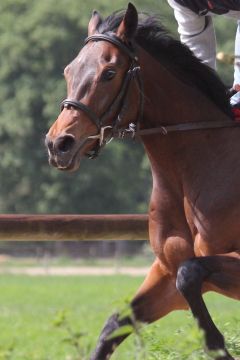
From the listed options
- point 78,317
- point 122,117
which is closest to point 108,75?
point 122,117

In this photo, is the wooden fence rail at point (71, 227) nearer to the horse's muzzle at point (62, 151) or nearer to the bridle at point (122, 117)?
the bridle at point (122, 117)

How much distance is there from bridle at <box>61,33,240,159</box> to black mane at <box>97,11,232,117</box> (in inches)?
8.5

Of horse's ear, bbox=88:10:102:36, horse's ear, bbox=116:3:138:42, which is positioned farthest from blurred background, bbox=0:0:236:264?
horse's ear, bbox=116:3:138:42

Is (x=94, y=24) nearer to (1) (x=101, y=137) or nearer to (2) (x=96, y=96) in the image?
(2) (x=96, y=96)

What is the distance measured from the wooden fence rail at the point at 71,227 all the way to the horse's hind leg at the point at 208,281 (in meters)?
2.22

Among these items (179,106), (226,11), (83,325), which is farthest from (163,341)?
(83,325)

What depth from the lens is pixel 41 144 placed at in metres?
57.5

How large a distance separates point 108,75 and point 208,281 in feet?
3.87

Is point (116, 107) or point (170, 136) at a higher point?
point (116, 107)

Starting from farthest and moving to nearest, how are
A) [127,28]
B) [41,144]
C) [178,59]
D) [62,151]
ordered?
[41,144] < [178,59] < [127,28] < [62,151]

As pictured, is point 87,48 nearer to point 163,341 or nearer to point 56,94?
point 163,341

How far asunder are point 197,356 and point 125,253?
48127 millimetres

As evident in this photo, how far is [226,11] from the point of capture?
6621mm

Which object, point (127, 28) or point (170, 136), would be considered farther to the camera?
point (170, 136)
